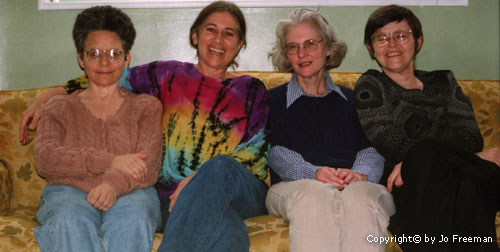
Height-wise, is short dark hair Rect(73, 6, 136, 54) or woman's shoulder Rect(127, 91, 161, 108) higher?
short dark hair Rect(73, 6, 136, 54)

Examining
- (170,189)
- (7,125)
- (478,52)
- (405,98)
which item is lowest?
(170,189)

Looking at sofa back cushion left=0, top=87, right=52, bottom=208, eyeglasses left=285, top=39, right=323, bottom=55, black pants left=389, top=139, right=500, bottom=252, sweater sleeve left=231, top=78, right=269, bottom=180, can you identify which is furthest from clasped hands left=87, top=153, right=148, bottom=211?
black pants left=389, top=139, right=500, bottom=252

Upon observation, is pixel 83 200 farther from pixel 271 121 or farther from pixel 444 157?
pixel 444 157

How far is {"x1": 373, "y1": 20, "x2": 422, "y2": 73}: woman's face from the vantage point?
92.0 inches

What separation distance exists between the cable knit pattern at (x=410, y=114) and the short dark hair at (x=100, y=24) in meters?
1.07

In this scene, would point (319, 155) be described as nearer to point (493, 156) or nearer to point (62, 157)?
point (493, 156)

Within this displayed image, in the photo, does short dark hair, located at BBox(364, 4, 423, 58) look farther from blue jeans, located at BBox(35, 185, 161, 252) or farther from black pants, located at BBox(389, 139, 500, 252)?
blue jeans, located at BBox(35, 185, 161, 252)

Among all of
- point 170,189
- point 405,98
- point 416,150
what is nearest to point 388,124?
point 405,98

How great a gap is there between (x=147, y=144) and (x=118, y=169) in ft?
0.60

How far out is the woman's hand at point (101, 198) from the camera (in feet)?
6.01

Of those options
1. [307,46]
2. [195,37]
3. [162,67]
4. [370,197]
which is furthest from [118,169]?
[307,46]

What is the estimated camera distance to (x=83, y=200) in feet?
6.09

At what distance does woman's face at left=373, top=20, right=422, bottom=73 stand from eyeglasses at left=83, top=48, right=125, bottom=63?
1.18m

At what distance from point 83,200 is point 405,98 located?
56.6 inches
